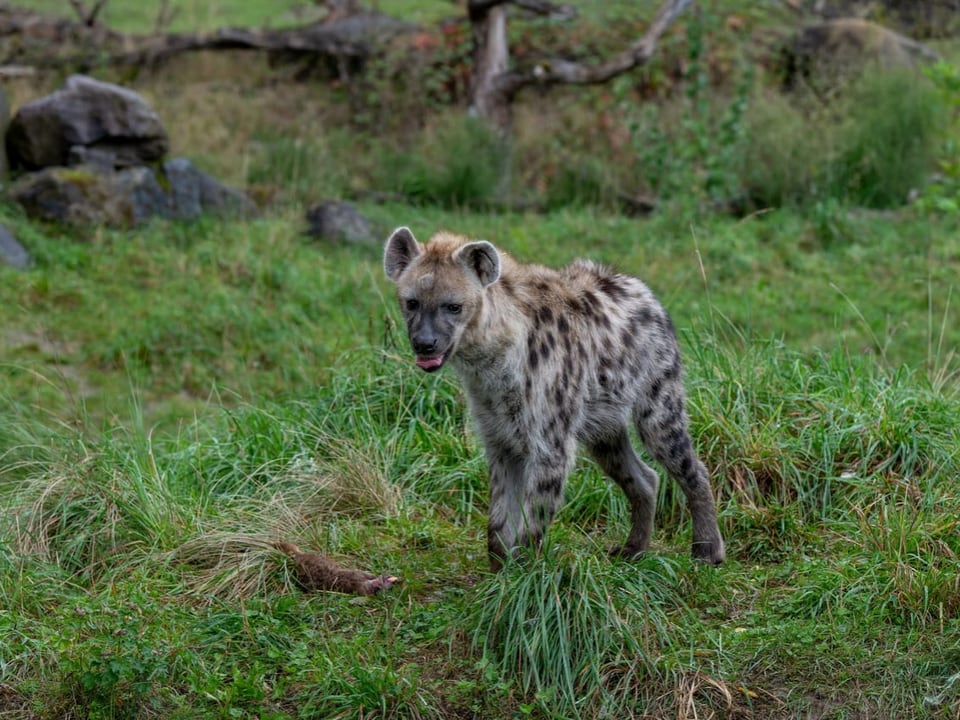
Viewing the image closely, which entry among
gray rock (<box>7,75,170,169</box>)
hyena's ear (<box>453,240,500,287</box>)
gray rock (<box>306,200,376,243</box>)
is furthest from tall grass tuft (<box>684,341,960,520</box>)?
gray rock (<box>7,75,170,169</box>)

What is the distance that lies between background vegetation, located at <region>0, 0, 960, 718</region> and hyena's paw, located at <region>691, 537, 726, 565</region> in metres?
0.08

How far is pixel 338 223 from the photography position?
10422 millimetres

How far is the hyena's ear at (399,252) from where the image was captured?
4.37 meters

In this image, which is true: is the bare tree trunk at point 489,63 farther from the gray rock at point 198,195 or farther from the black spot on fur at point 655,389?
the black spot on fur at point 655,389

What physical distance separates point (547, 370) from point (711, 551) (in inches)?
40.0

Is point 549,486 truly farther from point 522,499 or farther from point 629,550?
point 629,550

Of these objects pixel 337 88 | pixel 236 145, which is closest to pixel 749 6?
pixel 337 88

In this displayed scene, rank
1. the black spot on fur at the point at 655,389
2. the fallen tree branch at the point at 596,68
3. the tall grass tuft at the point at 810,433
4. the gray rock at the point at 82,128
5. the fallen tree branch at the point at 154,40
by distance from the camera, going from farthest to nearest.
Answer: the fallen tree branch at the point at 154,40 < the fallen tree branch at the point at 596,68 < the gray rock at the point at 82,128 < the tall grass tuft at the point at 810,433 < the black spot on fur at the point at 655,389

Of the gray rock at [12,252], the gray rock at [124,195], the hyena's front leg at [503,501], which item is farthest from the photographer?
the gray rock at [124,195]

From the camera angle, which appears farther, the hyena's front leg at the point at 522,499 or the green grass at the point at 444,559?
the hyena's front leg at the point at 522,499

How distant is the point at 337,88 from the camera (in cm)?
1527

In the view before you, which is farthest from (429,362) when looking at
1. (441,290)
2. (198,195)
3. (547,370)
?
(198,195)

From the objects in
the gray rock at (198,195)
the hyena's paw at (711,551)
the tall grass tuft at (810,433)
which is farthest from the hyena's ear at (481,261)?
the gray rock at (198,195)

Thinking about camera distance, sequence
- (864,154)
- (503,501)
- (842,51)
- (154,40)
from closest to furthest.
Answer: (503,501), (864,154), (842,51), (154,40)
